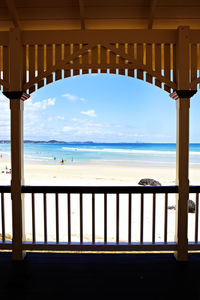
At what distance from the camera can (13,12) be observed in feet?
9.13

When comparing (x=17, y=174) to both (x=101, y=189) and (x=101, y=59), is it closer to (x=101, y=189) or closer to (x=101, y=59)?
(x=101, y=189)

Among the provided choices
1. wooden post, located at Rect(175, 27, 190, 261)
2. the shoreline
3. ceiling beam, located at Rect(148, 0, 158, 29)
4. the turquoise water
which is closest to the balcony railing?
wooden post, located at Rect(175, 27, 190, 261)

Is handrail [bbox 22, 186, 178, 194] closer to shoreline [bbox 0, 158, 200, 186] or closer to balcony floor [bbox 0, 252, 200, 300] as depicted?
balcony floor [bbox 0, 252, 200, 300]

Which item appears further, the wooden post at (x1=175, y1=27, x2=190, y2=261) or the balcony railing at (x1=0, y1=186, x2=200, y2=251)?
the balcony railing at (x1=0, y1=186, x2=200, y2=251)

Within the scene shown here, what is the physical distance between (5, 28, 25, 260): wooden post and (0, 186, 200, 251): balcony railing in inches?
3.6

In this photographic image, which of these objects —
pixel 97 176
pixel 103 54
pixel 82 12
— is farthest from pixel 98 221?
pixel 97 176

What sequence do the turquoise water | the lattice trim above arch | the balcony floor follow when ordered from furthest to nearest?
the turquoise water → the lattice trim above arch → the balcony floor

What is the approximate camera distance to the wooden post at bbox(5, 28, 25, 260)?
269 cm

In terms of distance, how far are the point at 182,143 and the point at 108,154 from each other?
2500 cm

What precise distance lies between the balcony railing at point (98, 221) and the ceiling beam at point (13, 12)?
6.54 feet

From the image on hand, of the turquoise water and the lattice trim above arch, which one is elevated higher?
the lattice trim above arch

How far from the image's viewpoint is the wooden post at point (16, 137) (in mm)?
2688

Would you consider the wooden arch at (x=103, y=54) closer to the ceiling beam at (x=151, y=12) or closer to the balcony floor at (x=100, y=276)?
the ceiling beam at (x=151, y=12)

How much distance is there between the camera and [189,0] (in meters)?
2.76
